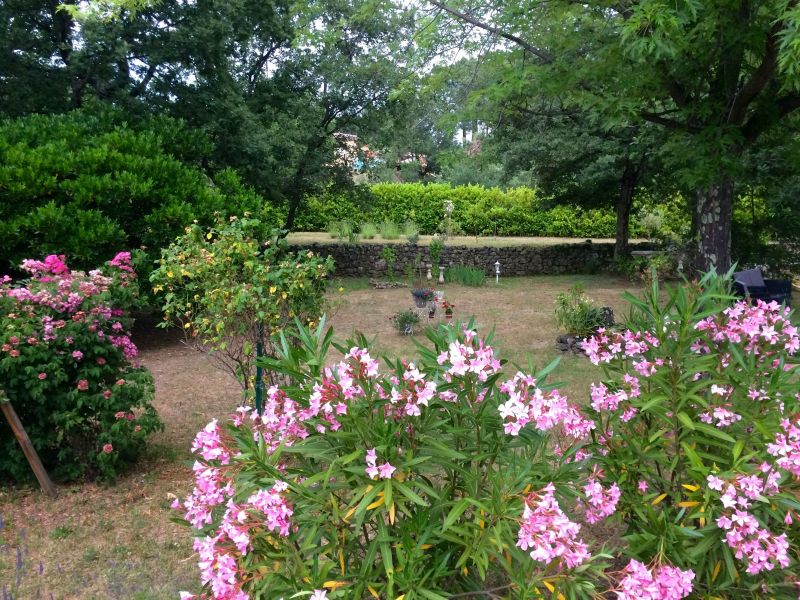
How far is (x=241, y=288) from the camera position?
13.0 feet

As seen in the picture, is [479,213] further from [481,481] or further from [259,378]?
[481,481]

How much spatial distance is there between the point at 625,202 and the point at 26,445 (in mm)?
13244

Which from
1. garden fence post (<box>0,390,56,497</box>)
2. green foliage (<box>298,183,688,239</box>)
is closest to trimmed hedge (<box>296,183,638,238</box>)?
green foliage (<box>298,183,688,239</box>)

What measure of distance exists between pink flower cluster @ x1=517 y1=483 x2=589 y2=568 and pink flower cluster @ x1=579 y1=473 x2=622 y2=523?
0.49 m

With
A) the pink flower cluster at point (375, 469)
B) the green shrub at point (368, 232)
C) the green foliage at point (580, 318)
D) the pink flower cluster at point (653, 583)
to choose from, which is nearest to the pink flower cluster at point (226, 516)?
the pink flower cluster at point (375, 469)

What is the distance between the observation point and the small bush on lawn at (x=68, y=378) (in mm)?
3721

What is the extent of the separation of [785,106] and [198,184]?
6630 millimetres

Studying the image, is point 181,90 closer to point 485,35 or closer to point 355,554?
point 485,35

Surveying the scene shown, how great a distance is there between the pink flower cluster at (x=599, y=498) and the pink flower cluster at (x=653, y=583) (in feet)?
1.10

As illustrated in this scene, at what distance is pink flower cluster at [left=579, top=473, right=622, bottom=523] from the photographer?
→ 2.23 meters

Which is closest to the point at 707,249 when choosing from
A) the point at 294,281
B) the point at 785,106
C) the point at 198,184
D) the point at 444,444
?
the point at 785,106

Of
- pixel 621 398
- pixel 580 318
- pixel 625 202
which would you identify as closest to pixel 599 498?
pixel 621 398

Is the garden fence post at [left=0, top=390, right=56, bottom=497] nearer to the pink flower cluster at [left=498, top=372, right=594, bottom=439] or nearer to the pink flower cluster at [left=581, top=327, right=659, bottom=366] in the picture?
the pink flower cluster at [left=498, top=372, right=594, bottom=439]

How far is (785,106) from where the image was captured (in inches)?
232
